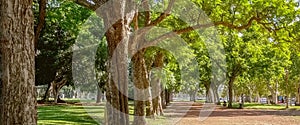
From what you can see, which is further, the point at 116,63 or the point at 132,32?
the point at 132,32

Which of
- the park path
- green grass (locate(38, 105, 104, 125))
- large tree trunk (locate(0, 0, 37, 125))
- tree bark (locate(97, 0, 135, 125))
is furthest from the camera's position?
the park path

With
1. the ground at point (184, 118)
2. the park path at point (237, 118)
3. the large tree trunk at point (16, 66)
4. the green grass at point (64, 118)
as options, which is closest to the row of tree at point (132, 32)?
the large tree trunk at point (16, 66)

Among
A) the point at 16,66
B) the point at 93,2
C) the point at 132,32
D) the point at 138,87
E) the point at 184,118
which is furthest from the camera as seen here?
the point at 184,118

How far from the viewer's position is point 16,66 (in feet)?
17.5

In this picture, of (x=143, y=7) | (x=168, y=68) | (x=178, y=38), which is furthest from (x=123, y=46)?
(x=168, y=68)

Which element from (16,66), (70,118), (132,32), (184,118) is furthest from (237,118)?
(16,66)

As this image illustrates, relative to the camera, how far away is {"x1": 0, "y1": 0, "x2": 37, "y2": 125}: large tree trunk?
208 inches

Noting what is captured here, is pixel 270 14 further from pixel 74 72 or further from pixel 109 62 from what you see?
pixel 74 72

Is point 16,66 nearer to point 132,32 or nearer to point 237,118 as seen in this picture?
point 132,32

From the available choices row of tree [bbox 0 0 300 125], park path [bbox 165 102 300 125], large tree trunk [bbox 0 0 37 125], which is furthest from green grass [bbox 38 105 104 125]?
large tree trunk [bbox 0 0 37 125]

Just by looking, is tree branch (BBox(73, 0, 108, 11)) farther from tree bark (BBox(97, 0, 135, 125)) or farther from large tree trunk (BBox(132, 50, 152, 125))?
large tree trunk (BBox(132, 50, 152, 125))

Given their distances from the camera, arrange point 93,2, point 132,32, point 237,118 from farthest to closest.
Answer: point 237,118 → point 132,32 → point 93,2

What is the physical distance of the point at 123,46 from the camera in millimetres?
9625

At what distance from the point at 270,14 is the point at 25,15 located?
36.4 feet
